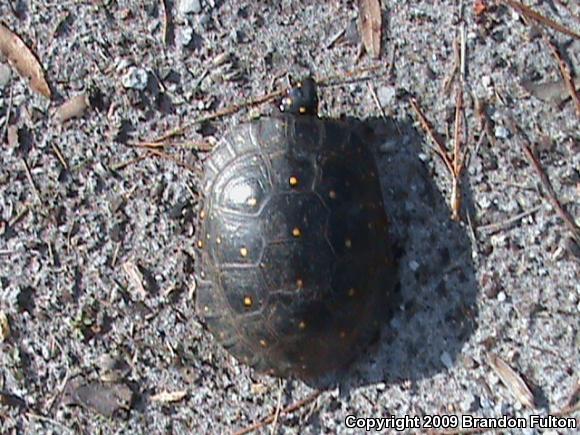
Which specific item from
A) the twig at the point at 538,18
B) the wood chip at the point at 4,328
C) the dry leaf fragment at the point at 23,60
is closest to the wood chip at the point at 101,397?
the wood chip at the point at 4,328

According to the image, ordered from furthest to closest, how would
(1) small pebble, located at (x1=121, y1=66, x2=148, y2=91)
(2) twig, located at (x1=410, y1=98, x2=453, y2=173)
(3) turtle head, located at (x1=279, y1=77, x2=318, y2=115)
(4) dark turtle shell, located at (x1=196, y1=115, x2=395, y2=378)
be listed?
1. (1) small pebble, located at (x1=121, y1=66, x2=148, y2=91)
2. (2) twig, located at (x1=410, y1=98, x2=453, y2=173)
3. (3) turtle head, located at (x1=279, y1=77, x2=318, y2=115)
4. (4) dark turtle shell, located at (x1=196, y1=115, x2=395, y2=378)

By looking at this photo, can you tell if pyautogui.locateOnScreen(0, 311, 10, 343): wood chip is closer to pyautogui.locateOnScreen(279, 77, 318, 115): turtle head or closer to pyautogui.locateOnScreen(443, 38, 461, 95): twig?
pyautogui.locateOnScreen(279, 77, 318, 115): turtle head

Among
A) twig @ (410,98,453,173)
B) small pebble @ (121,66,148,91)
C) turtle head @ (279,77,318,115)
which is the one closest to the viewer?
turtle head @ (279,77,318,115)

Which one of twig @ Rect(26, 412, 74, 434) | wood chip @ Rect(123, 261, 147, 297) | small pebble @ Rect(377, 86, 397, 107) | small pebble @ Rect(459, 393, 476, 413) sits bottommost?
small pebble @ Rect(459, 393, 476, 413)

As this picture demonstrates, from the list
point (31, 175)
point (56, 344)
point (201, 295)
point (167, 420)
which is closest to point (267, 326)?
point (201, 295)

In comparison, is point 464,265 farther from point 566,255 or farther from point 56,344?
point 56,344

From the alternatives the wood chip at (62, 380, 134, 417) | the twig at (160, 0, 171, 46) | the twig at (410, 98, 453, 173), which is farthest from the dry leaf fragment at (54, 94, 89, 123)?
the twig at (410, 98, 453, 173)

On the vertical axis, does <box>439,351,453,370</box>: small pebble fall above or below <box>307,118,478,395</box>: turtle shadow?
below
